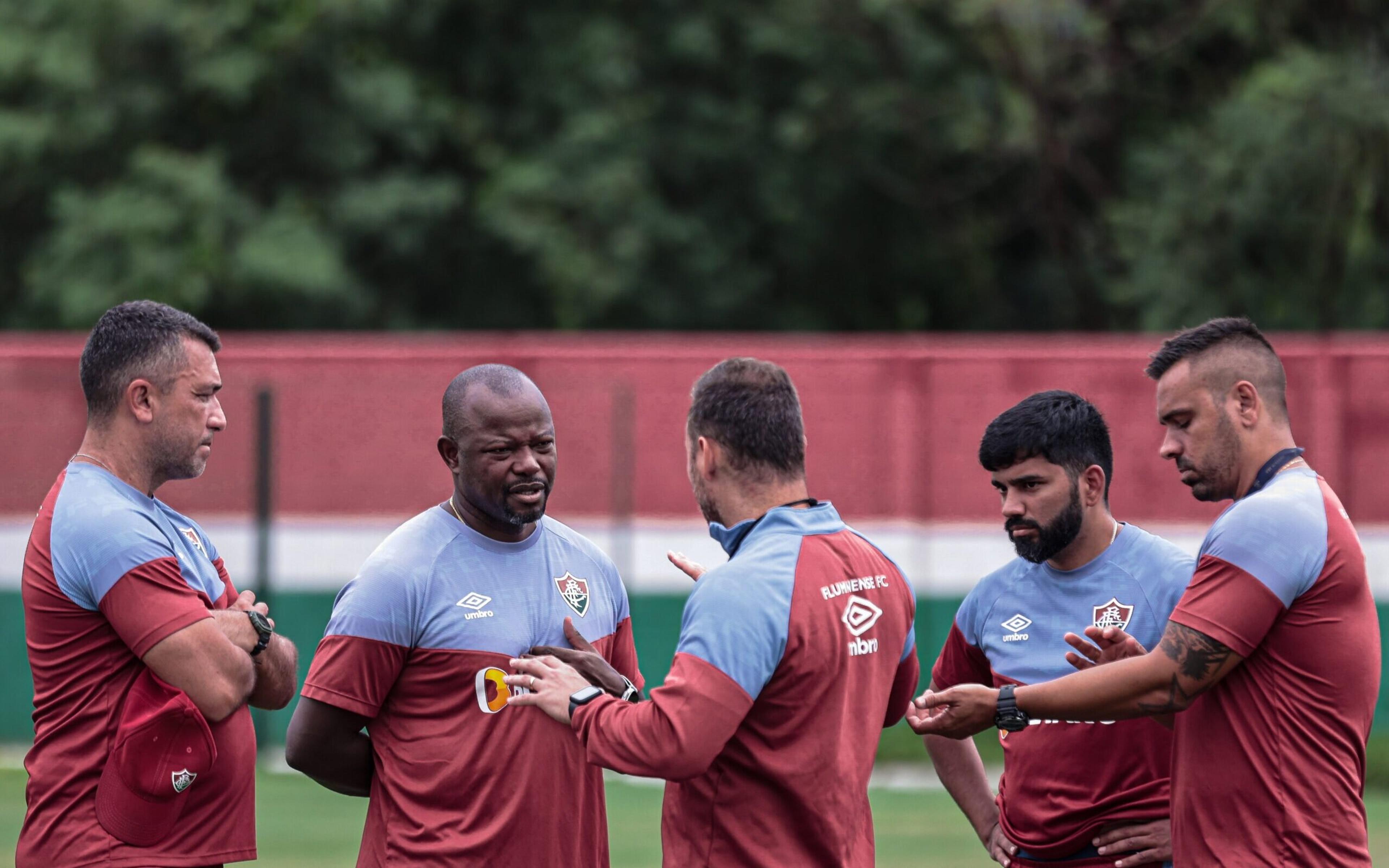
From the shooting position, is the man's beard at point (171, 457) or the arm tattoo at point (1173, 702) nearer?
the arm tattoo at point (1173, 702)

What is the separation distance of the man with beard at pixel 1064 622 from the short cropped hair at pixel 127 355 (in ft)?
7.37

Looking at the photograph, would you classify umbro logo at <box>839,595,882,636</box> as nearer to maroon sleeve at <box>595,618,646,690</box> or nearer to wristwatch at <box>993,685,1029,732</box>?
wristwatch at <box>993,685,1029,732</box>

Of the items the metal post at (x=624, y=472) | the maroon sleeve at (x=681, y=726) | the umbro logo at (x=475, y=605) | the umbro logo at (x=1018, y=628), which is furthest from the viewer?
the metal post at (x=624, y=472)

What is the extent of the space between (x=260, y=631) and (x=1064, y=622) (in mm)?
2194

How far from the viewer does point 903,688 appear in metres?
4.35

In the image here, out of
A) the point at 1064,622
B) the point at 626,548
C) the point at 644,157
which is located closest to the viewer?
the point at 1064,622

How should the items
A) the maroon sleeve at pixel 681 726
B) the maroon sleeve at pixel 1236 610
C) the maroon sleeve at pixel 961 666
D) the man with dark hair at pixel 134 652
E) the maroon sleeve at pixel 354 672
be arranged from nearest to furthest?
1. the maroon sleeve at pixel 681 726
2. the maroon sleeve at pixel 1236 610
3. the man with dark hair at pixel 134 652
4. the maroon sleeve at pixel 354 672
5. the maroon sleeve at pixel 961 666

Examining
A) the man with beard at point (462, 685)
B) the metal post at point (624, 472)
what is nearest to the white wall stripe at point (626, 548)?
the metal post at point (624, 472)

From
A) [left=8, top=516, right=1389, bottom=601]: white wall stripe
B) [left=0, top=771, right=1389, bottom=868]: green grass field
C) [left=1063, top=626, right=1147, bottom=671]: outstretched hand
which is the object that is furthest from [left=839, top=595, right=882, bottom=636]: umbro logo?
[left=8, top=516, right=1389, bottom=601]: white wall stripe

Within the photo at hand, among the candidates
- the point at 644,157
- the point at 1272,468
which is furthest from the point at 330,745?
the point at 644,157

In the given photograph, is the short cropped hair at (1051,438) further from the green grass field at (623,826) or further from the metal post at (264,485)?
the metal post at (264,485)

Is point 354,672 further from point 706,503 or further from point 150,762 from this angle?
point 706,503

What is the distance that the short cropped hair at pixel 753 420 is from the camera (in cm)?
388

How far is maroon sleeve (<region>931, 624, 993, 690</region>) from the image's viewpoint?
468 cm
